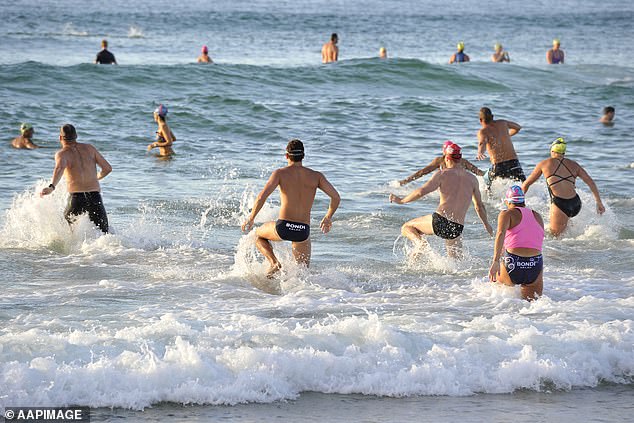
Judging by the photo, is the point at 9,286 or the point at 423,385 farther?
the point at 9,286

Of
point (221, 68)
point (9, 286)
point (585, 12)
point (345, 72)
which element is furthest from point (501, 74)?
point (585, 12)

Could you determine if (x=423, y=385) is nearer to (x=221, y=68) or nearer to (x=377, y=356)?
(x=377, y=356)

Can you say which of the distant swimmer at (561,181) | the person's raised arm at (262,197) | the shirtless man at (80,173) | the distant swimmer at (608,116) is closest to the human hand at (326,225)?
the person's raised arm at (262,197)

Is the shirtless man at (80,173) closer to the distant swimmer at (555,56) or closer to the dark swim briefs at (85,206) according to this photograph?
the dark swim briefs at (85,206)

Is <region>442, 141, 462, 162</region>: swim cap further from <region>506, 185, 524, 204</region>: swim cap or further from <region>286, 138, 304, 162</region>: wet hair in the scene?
<region>286, 138, 304, 162</region>: wet hair

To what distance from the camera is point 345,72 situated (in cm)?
2789

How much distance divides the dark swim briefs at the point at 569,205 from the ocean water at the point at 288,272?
1.44 ft

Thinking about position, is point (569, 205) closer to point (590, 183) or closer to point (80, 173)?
point (590, 183)

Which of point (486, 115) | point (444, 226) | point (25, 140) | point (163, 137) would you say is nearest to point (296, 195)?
point (444, 226)

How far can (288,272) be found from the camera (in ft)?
32.8

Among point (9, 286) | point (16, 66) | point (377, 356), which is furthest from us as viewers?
point (16, 66)

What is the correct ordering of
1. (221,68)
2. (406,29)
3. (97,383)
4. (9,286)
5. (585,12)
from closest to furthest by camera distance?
(97,383)
(9,286)
(221,68)
(406,29)
(585,12)

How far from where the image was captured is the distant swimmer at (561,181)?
11727 millimetres

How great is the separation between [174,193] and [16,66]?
12.5 metres
